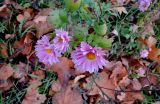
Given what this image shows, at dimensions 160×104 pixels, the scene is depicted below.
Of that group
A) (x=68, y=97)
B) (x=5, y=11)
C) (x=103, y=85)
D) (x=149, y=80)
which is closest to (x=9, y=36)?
(x=5, y=11)

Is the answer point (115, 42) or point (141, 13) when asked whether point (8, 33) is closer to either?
point (115, 42)

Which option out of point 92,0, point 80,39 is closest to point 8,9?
point 92,0

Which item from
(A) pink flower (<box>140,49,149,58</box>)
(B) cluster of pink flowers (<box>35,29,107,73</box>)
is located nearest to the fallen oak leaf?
(A) pink flower (<box>140,49,149,58</box>)

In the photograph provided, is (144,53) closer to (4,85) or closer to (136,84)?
(136,84)

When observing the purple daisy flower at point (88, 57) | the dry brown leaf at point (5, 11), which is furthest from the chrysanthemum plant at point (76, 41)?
the dry brown leaf at point (5, 11)

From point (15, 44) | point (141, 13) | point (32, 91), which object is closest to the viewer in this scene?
point (32, 91)
